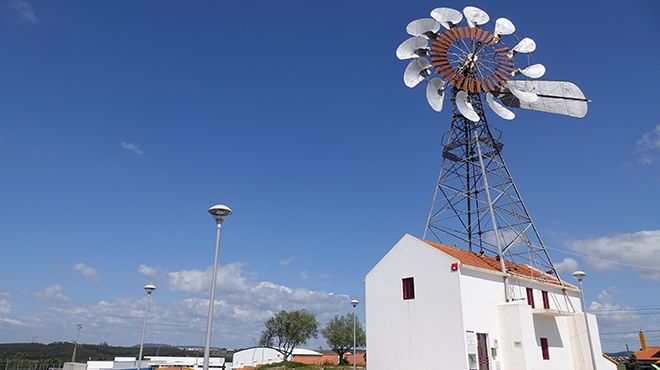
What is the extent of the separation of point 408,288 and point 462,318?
397 centimetres

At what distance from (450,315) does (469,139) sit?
43.2 feet

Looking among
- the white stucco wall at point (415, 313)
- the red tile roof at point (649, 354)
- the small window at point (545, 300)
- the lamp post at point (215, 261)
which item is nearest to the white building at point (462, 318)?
the white stucco wall at point (415, 313)

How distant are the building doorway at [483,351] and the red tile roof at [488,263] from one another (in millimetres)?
3877

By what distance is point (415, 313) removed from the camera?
25.4 metres

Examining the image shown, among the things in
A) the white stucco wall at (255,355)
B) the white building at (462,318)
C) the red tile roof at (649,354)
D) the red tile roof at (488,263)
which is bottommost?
the white stucco wall at (255,355)

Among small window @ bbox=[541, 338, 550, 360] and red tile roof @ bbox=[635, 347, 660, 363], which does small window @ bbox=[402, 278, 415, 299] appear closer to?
small window @ bbox=[541, 338, 550, 360]

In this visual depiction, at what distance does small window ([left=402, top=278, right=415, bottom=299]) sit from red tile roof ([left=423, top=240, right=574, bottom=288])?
2524mm

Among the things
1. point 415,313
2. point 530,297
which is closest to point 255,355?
point 415,313

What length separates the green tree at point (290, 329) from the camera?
72.1 meters

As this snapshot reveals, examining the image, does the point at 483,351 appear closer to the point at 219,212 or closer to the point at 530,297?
the point at 530,297

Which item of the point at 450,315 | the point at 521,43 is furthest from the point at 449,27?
the point at 450,315

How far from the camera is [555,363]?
27.5m

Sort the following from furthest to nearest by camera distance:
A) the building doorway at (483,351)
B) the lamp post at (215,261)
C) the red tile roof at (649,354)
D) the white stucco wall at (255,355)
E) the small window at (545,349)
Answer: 1. the white stucco wall at (255,355)
2. the red tile roof at (649,354)
3. the small window at (545,349)
4. the building doorway at (483,351)
5. the lamp post at (215,261)

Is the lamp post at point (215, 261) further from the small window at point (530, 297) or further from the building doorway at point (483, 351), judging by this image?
the small window at point (530, 297)
